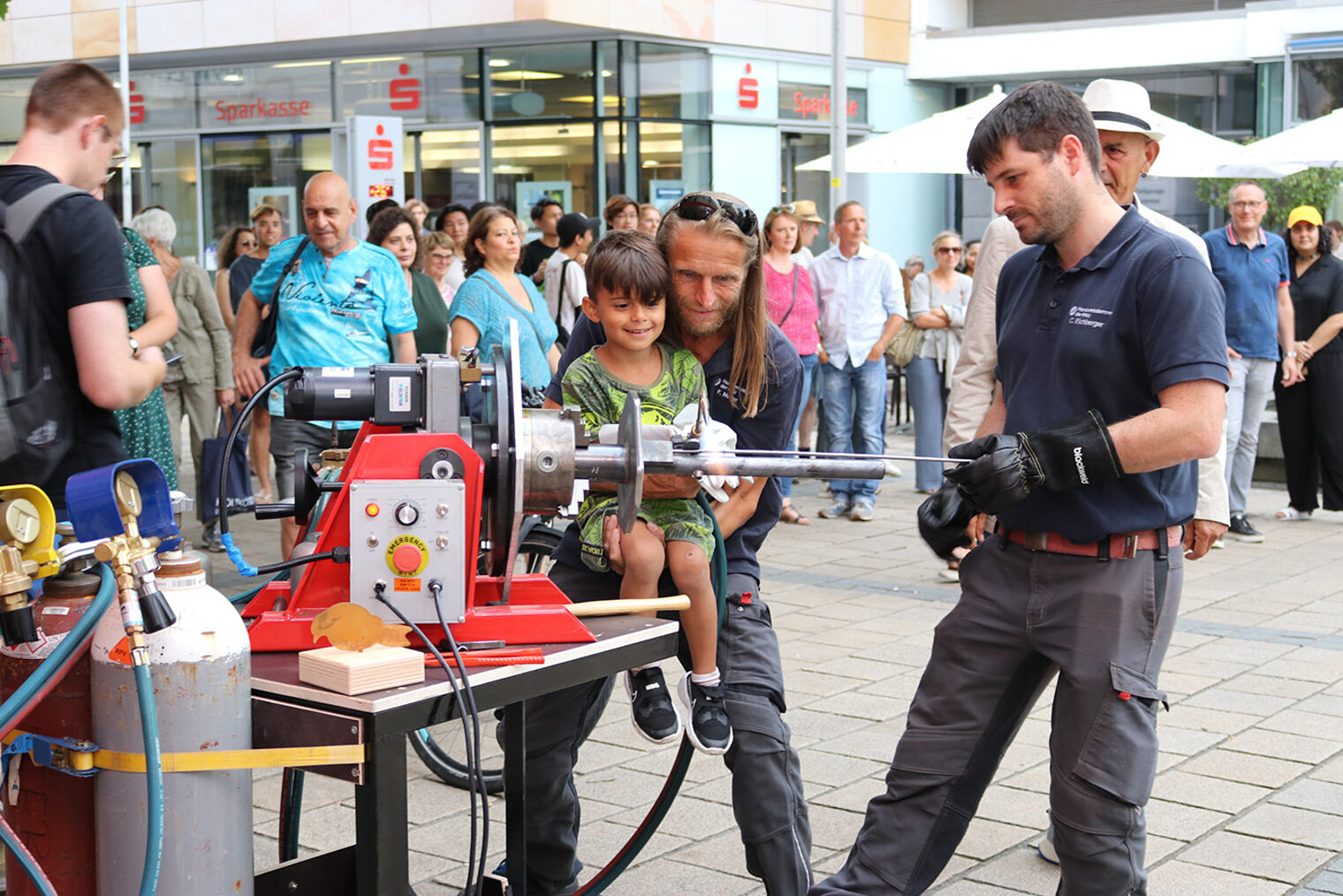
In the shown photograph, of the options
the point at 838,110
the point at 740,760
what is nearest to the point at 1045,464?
the point at 740,760

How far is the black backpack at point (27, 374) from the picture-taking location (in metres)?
2.72

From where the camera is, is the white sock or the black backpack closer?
the black backpack

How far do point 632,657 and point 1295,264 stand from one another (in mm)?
8556

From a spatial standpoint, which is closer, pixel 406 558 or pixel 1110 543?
pixel 406 558

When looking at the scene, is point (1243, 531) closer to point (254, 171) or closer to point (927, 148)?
point (927, 148)

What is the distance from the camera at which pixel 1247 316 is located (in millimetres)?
8875

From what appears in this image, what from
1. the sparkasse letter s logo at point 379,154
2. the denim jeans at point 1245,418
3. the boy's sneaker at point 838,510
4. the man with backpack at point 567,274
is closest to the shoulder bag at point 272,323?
the man with backpack at point 567,274

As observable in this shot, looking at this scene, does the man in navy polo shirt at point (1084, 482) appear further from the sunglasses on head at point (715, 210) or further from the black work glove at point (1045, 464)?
the sunglasses on head at point (715, 210)

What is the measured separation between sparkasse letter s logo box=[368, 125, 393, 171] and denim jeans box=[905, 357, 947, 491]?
4098 millimetres

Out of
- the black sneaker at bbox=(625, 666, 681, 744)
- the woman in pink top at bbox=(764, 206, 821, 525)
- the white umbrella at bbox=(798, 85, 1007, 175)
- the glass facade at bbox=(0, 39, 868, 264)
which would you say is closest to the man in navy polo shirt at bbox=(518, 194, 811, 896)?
the black sneaker at bbox=(625, 666, 681, 744)

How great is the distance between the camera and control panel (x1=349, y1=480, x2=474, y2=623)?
2328mm

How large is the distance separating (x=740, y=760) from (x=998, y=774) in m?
1.66

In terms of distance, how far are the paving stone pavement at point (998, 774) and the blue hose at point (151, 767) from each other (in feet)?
5.77

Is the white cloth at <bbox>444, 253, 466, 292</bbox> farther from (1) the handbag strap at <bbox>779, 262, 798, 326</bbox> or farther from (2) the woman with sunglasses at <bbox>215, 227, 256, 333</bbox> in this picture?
(1) the handbag strap at <bbox>779, 262, 798, 326</bbox>
